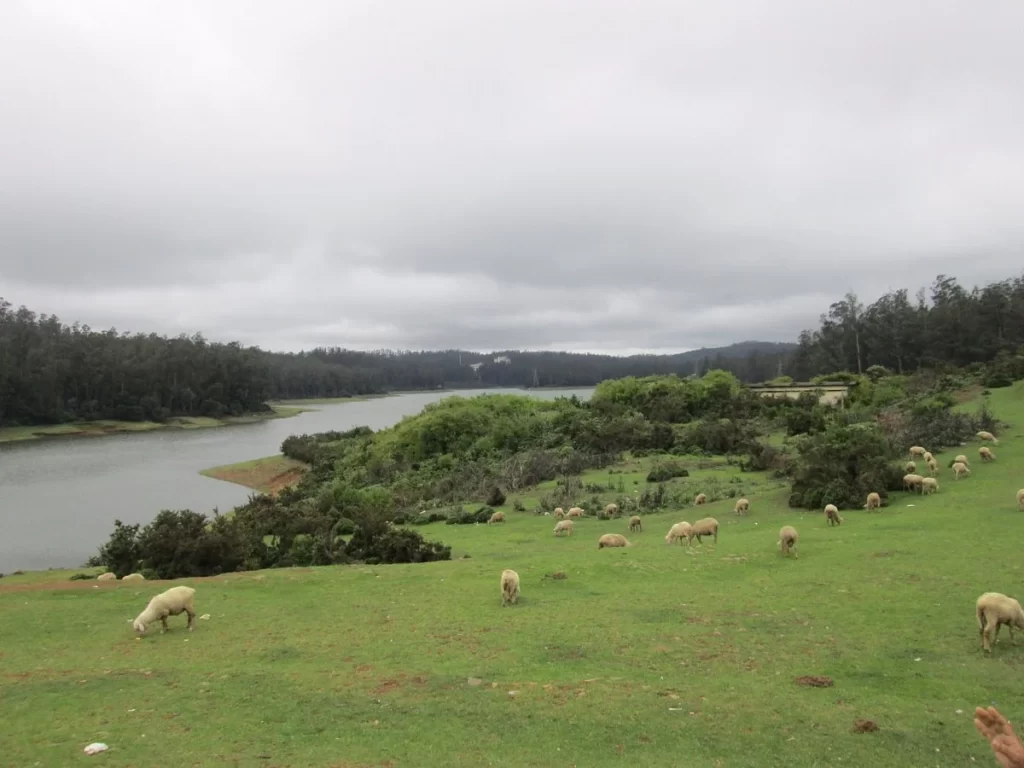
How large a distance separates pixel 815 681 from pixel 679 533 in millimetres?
11739

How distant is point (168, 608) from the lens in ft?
46.7

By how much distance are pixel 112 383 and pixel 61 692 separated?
457 feet

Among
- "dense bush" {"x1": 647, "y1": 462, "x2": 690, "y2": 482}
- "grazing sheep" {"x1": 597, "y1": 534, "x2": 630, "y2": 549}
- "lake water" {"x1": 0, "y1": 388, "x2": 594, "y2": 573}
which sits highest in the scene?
"grazing sheep" {"x1": 597, "y1": 534, "x2": 630, "y2": 549}

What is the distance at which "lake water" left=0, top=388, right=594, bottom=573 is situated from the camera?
136 feet


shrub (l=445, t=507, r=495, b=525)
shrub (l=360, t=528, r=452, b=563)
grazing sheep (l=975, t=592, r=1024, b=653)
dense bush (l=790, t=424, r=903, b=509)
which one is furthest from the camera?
shrub (l=445, t=507, r=495, b=525)

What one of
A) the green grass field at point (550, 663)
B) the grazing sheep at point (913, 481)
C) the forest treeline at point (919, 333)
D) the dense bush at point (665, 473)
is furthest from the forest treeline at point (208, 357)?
the green grass field at point (550, 663)

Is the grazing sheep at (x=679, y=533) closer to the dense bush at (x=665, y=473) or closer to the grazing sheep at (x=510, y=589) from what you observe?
the grazing sheep at (x=510, y=589)

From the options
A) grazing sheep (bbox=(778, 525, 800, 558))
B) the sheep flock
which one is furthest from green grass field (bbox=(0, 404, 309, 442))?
grazing sheep (bbox=(778, 525, 800, 558))

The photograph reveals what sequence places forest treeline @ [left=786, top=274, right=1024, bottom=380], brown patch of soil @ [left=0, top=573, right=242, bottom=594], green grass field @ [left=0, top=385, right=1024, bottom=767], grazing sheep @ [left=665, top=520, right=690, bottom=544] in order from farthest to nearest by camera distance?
forest treeline @ [left=786, top=274, right=1024, bottom=380]
grazing sheep @ [left=665, top=520, right=690, bottom=544]
brown patch of soil @ [left=0, top=573, right=242, bottom=594]
green grass field @ [left=0, top=385, right=1024, bottom=767]

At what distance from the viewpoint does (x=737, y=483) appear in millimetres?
34781

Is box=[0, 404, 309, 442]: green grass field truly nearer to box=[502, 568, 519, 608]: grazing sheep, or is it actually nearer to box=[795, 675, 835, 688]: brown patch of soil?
box=[502, 568, 519, 608]: grazing sheep

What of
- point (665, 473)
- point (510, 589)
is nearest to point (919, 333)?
point (665, 473)

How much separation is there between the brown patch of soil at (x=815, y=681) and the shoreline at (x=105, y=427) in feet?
400

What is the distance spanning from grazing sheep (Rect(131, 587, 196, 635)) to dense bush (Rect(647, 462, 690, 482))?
88.7 ft
